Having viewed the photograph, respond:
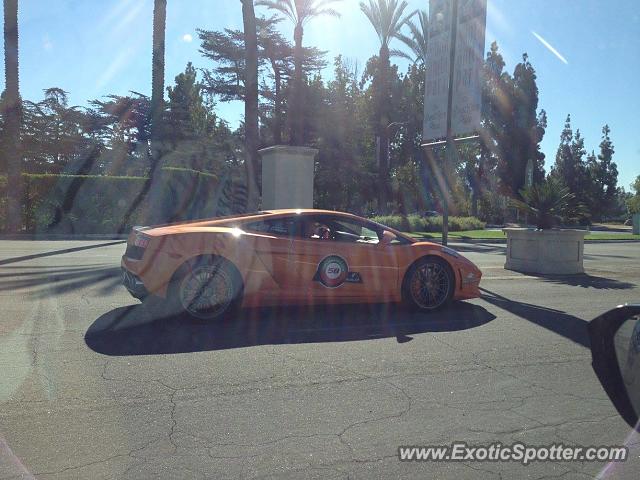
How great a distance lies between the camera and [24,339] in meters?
5.92

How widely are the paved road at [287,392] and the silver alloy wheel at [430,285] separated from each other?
0.79 feet

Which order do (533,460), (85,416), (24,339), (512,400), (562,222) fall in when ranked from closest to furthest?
(533,460) < (85,416) < (512,400) < (24,339) < (562,222)

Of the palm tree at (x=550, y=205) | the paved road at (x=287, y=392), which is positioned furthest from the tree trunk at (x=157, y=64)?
the paved road at (x=287, y=392)

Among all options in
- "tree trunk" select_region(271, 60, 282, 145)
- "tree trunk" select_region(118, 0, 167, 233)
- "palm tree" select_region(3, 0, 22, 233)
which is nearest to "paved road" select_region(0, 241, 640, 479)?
"palm tree" select_region(3, 0, 22, 233)

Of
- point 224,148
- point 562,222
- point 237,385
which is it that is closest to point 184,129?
point 224,148

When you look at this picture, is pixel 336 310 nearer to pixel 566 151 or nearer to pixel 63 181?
pixel 63 181

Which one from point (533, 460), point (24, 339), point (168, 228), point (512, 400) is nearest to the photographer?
point (533, 460)

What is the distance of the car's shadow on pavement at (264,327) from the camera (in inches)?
231

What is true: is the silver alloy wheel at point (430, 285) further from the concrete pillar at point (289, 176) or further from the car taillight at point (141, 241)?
the concrete pillar at point (289, 176)

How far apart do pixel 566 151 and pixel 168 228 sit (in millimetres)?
69178

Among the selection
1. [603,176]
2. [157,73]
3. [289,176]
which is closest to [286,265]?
[289,176]

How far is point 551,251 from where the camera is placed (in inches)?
492

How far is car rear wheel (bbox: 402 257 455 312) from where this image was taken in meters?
7.61

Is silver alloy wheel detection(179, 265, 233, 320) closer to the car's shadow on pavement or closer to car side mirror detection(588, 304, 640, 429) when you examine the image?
the car's shadow on pavement
